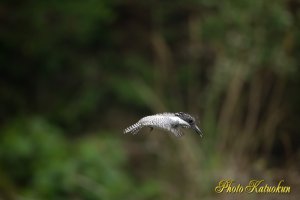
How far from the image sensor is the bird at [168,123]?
7.79 ft

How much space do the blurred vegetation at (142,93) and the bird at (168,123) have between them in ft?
7.73

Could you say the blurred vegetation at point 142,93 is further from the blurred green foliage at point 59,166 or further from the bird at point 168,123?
the bird at point 168,123

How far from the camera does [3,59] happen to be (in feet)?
30.9

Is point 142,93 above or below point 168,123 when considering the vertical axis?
above

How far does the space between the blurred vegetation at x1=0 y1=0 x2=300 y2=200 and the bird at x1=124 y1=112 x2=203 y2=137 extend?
2.36 meters

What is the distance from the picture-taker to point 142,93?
29.1ft

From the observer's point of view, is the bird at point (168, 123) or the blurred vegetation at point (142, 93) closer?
the bird at point (168, 123)

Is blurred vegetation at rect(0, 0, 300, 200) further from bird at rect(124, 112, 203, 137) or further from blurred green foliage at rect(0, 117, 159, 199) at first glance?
bird at rect(124, 112, 203, 137)

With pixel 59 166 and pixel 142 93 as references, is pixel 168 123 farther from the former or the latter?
pixel 142 93

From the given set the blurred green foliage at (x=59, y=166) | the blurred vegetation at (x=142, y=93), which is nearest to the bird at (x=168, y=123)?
the blurred vegetation at (x=142, y=93)

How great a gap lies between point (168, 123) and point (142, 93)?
6449 mm

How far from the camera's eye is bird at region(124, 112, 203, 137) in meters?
2.37

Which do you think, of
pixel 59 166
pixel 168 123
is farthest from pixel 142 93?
pixel 168 123

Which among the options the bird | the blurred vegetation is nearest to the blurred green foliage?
the blurred vegetation
